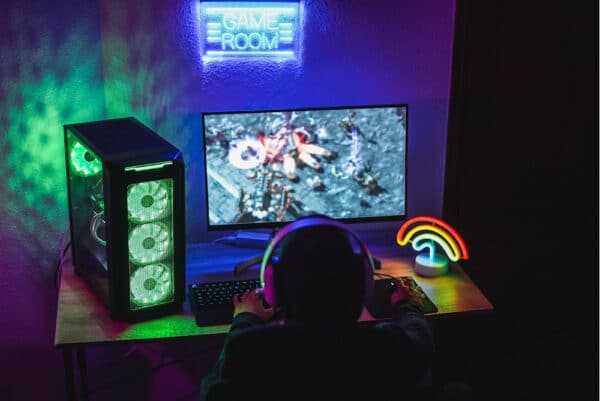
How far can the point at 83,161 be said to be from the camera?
8.19 feet

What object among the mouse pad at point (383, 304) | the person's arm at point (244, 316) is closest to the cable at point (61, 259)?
the person's arm at point (244, 316)

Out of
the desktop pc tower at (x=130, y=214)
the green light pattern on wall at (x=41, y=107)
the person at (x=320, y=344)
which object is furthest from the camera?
the green light pattern on wall at (x=41, y=107)

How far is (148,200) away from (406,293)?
2.71 feet

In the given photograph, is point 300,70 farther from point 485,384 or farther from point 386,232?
point 485,384

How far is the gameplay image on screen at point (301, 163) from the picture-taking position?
2.61m

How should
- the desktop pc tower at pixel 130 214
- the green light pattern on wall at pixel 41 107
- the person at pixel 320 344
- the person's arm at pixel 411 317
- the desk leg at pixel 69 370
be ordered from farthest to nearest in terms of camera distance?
the green light pattern on wall at pixel 41 107
the desk leg at pixel 69 370
the desktop pc tower at pixel 130 214
the person's arm at pixel 411 317
the person at pixel 320 344

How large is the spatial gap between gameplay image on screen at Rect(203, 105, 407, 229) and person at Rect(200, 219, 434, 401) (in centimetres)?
92

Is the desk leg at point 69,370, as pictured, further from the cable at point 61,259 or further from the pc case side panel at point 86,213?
the cable at point 61,259

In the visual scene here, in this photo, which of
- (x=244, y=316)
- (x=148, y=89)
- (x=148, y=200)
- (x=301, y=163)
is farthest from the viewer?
(x=148, y=89)

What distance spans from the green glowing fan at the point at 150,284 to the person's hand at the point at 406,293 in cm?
69

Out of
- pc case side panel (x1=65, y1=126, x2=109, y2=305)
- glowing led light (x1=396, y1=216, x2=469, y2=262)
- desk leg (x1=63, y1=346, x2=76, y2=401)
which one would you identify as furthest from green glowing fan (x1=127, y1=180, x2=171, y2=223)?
glowing led light (x1=396, y1=216, x2=469, y2=262)

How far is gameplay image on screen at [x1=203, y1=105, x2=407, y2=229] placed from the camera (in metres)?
2.61

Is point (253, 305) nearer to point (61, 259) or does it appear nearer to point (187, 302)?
point (187, 302)

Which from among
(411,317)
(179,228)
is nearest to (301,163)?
(179,228)
